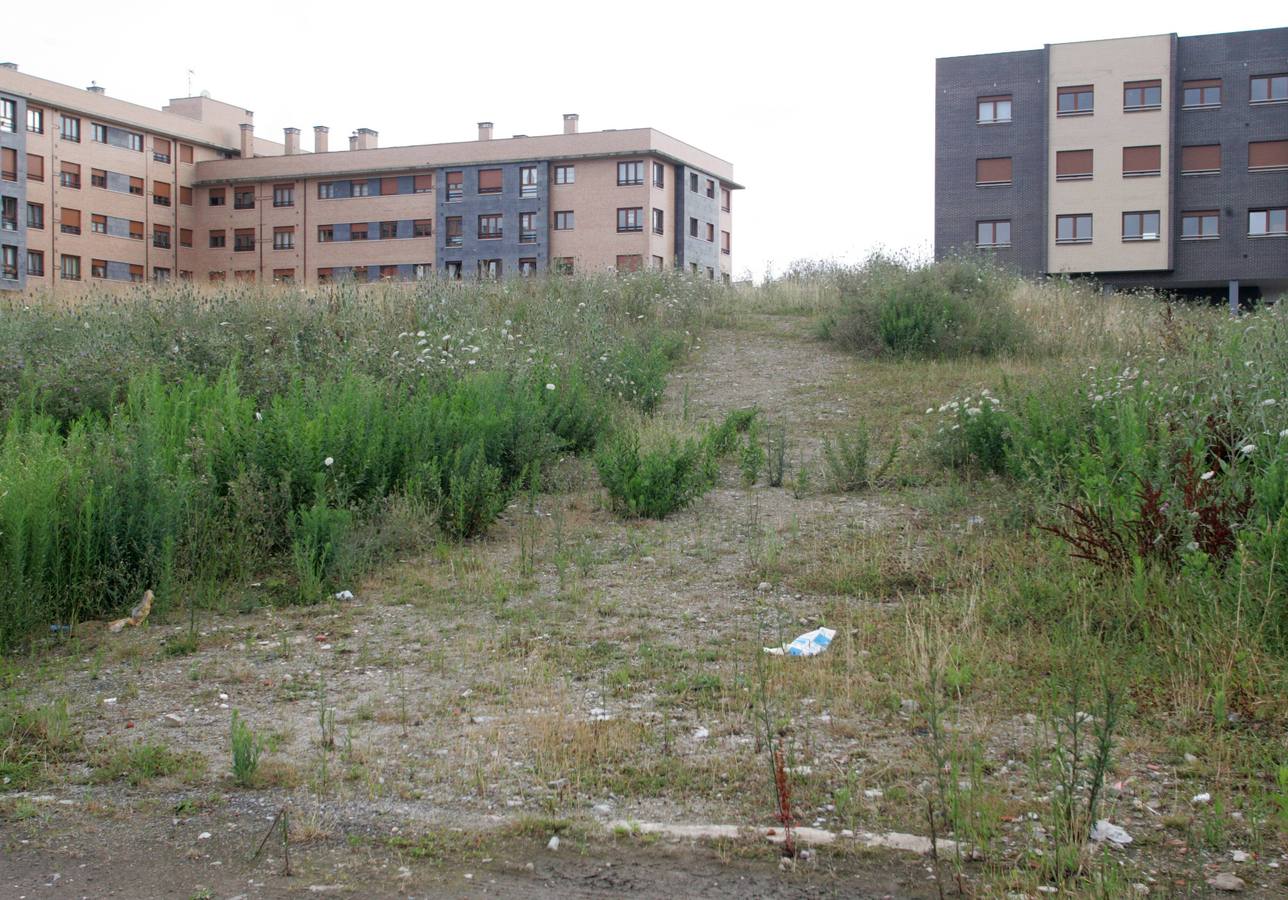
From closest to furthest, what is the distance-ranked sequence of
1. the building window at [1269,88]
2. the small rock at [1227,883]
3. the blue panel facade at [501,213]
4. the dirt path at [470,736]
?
the small rock at [1227,883] < the dirt path at [470,736] < the building window at [1269,88] < the blue panel facade at [501,213]

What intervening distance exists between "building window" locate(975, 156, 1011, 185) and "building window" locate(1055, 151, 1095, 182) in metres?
1.91

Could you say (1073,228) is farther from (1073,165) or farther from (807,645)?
(807,645)

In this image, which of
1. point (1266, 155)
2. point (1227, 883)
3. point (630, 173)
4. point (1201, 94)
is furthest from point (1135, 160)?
point (1227, 883)

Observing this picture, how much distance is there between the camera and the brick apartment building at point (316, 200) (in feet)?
202

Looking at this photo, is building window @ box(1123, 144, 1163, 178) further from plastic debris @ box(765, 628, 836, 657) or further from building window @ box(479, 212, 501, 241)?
plastic debris @ box(765, 628, 836, 657)

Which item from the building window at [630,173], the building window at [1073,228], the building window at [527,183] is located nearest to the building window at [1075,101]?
the building window at [1073,228]

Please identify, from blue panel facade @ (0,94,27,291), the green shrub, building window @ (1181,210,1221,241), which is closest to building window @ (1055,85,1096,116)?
building window @ (1181,210,1221,241)

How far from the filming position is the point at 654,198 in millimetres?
65500

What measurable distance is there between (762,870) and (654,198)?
6396 centimetres

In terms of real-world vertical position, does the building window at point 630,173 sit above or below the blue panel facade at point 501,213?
above

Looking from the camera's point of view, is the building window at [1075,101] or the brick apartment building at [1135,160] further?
the building window at [1075,101]

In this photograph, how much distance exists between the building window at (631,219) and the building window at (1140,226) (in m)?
28.6

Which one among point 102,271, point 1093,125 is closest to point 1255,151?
point 1093,125

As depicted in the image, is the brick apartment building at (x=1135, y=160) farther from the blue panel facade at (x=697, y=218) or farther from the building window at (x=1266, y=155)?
the blue panel facade at (x=697, y=218)
